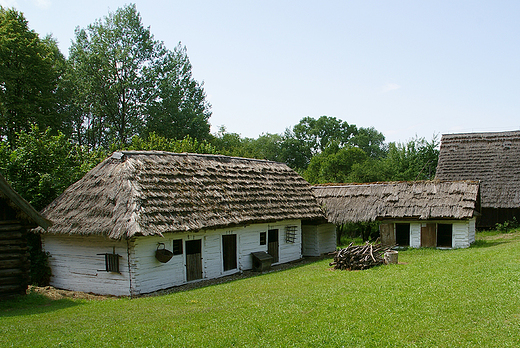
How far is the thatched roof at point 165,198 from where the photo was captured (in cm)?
1506

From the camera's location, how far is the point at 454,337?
793cm

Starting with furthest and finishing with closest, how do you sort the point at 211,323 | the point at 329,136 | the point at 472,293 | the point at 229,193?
the point at 329,136
the point at 229,193
the point at 472,293
the point at 211,323

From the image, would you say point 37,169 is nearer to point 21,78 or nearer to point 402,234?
point 21,78

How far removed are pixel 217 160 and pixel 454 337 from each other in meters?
15.4

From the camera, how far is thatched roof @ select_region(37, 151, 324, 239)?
15.1 m

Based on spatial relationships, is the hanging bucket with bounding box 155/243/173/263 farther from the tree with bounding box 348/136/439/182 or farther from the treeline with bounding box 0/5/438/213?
the tree with bounding box 348/136/439/182

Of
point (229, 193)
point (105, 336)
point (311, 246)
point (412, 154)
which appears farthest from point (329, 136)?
point (105, 336)

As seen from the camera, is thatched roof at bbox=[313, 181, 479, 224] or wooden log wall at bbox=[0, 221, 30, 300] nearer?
wooden log wall at bbox=[0, 221, 30, 300]

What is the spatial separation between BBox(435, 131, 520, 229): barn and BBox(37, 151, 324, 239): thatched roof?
49.9 ft

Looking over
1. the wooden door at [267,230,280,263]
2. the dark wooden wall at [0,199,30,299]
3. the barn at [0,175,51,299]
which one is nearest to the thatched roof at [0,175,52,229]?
the barn at [0,175,51,299]

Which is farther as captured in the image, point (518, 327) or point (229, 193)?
point (229, 193)

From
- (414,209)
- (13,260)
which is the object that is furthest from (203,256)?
(414,209)

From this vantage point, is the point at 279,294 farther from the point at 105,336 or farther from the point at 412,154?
the point at 412,154

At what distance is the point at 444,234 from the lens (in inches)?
1004
